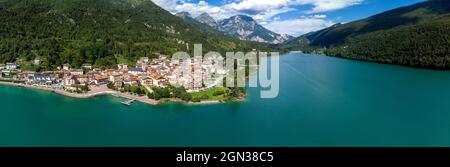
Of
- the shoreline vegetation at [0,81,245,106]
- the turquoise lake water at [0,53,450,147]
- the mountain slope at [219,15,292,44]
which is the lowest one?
the turquoise lake water at [0,53,450,147]

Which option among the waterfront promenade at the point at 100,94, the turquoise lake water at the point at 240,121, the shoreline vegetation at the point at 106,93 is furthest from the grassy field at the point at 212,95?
the waterfront promenade at the point at 100,94

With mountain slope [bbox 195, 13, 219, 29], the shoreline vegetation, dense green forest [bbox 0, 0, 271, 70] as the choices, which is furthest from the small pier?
mountain slope [bbox 195, 13, 219, 29]

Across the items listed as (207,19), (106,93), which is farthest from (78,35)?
(207,19)

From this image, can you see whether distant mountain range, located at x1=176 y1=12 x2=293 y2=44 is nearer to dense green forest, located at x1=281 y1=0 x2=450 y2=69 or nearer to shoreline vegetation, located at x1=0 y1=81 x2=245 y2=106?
dense green forest, located at x1=281 y1=0 x2=450 y2=69

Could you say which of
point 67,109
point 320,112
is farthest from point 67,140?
point 320,112

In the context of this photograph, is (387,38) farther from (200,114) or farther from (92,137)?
(92,137)

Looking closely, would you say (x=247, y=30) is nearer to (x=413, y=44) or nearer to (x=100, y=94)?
(x=413, y=44)
